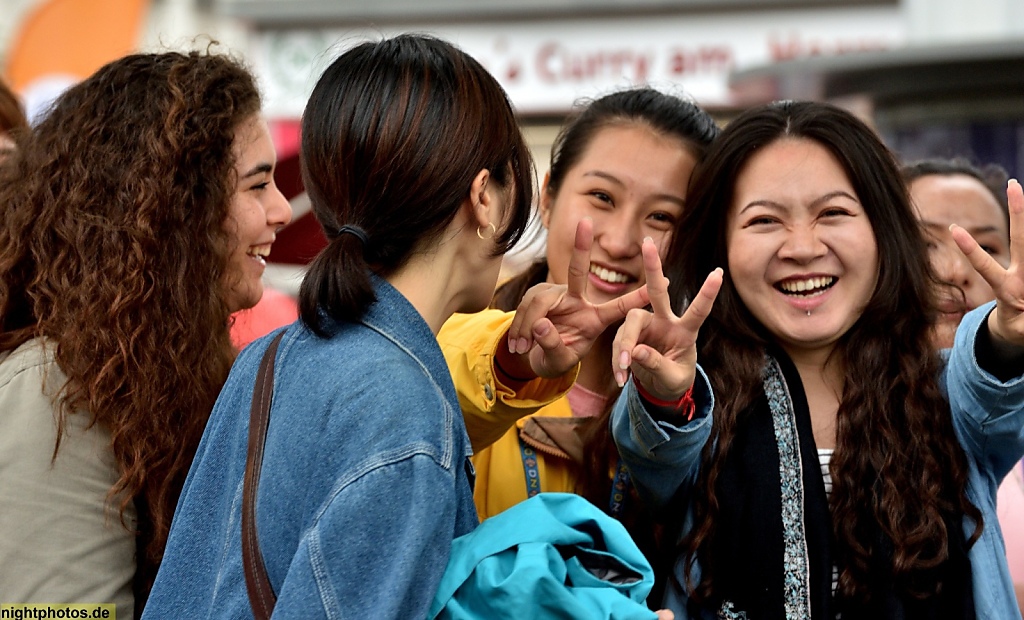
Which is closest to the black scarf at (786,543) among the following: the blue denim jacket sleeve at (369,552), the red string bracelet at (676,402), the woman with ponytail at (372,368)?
the red string bracelet at (676,402)

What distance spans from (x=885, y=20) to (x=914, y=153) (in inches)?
198

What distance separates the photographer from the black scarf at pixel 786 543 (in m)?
2.27

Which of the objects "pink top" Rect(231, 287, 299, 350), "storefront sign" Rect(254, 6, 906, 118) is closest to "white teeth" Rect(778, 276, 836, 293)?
"pink top" Rect(231, 287, 299, 350)

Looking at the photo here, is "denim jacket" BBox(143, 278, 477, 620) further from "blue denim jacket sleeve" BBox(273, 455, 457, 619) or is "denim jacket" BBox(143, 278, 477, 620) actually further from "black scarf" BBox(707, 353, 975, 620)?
"black scarf" BBox(707, 353, 975, 620)

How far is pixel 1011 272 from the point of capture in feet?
7.10

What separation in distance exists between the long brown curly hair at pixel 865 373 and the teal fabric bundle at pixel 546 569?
26.0 inches

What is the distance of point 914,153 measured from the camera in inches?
220

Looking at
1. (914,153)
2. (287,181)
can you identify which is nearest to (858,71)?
(914,153)

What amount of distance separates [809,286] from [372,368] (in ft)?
3.78

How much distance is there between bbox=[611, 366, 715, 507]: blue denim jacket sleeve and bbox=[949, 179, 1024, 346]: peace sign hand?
1.79 feet

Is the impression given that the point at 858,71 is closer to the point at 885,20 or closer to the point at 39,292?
the point at 39,292

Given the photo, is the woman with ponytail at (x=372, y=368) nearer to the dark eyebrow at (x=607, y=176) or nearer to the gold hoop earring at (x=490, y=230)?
→ the gold hoop earring at (x=490, y=230)

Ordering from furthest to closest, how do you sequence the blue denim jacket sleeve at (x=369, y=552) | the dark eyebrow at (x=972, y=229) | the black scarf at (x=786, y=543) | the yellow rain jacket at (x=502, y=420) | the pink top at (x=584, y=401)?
the dark eyebrow at (x=972, y=229) < the pink top at (x=584, y=401) < the yellow rain jacket at (x=502, y=420) < the black scarf at (x=786, y=543) < the blue denim jacket sleeve at (x=369, y=552)

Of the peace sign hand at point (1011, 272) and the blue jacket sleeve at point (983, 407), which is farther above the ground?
the peace sign hand at point (1011, 272)
